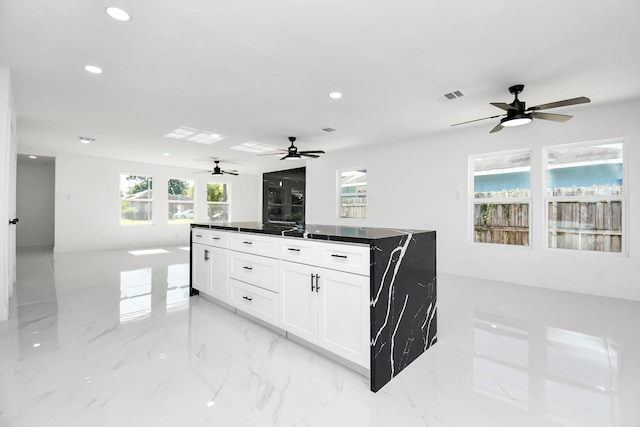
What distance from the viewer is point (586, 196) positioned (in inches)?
171

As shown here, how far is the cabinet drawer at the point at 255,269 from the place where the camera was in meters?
2.56

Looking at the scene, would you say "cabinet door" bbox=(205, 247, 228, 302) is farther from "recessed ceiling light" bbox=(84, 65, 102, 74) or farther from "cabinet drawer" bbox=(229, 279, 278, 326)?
"recessed ceiling light" bbox=(84, 65, 102, 74)

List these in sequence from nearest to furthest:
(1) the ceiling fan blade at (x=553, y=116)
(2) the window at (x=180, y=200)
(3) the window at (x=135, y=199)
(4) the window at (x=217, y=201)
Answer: (1) the ceiling fan blade at (x=553, y=116) < (3) the window at (x=135, y=199) < (2) the window at (x=180, y=200) < (4) the window at (x=217, y=201)

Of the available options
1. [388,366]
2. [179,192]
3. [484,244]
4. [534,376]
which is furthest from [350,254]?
[179,192]

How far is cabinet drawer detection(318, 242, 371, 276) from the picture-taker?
1877 mm

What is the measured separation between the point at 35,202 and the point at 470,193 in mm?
11209

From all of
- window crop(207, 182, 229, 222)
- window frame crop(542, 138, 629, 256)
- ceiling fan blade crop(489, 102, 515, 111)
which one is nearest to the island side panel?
ceiling fan blade crop(489, 102, 515, 111)

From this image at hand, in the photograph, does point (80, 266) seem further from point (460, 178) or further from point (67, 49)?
point (460, 178)

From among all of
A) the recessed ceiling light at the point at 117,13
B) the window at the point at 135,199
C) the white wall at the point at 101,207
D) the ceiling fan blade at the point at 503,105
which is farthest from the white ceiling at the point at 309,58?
the window at the point at 135,199

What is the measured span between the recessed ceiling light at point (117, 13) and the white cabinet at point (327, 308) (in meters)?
2.13

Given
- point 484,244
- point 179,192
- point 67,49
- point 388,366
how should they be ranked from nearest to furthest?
point 388,366, point 67,49, point 484,244, point 179,192

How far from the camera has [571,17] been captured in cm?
221

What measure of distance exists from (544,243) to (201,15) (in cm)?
523

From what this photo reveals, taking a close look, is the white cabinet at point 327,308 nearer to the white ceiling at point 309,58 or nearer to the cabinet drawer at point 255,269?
the cabinet drawer at point 255,269
